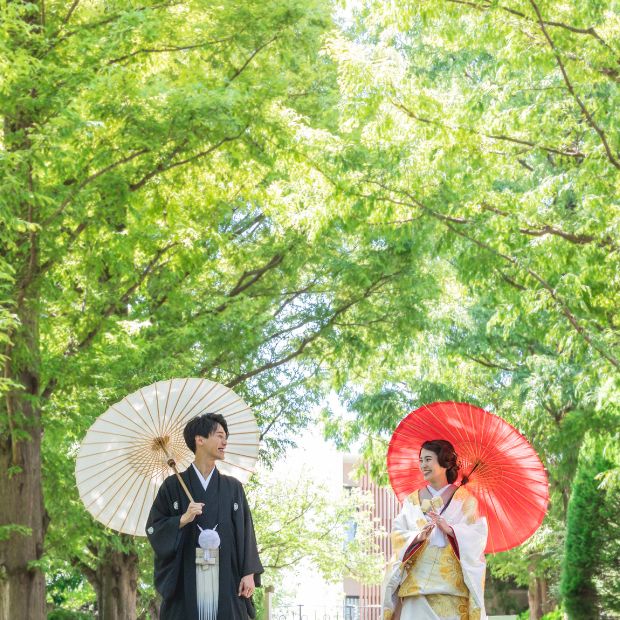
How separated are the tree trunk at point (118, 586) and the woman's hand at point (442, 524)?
1223 cm

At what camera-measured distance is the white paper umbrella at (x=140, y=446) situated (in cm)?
638

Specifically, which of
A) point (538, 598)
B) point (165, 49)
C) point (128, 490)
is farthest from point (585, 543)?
point (538, 598)

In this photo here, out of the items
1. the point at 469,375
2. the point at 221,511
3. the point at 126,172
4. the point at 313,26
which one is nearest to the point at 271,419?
the point at 469,375

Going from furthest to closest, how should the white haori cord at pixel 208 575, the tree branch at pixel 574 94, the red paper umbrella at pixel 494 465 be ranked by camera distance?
the tree branch at pixel 574 94 < the red paper umbrella at pixel 494 465 < the white haori cord at pixel 208 575

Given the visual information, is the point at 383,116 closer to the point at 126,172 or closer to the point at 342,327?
the point at 126,172

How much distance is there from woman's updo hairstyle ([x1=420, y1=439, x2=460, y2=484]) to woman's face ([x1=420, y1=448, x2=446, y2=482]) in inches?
0.9

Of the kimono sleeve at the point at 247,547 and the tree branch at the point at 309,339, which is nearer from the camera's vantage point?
the kimono sleeve at the point at 247,547

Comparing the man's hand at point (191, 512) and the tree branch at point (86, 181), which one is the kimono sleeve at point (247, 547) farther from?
the tree branch at point (86, 181)

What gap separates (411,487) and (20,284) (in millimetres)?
5260

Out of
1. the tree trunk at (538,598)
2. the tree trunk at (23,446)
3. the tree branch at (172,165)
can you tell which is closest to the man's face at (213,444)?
the tree trunk at (23,446)

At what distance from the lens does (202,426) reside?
601cm

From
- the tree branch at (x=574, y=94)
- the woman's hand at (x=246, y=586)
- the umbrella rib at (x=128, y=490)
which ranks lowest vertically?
the woman's hand at (x=246, y=586)

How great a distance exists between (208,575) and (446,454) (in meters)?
1.67

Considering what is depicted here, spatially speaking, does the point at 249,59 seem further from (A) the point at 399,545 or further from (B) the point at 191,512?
(B) the point at 191,512
